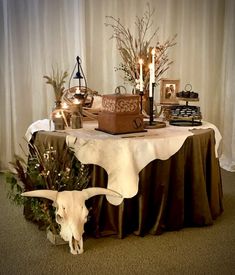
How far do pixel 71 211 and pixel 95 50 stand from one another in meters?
2.31

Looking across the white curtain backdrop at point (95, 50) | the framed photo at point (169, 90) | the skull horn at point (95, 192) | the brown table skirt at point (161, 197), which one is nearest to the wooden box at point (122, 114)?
the brown table skirt at point (161, 197)

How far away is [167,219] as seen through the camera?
252 centimetres

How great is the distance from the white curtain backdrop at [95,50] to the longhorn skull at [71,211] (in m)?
1.94

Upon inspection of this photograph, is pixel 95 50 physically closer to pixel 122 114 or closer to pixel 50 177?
pixel 122 114

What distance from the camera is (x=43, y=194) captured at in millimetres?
2191

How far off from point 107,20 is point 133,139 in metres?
2.10

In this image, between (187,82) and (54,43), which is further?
(187,82)

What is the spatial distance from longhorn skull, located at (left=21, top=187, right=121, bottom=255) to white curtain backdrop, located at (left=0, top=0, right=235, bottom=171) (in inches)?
76.2

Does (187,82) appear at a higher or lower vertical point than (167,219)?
higher

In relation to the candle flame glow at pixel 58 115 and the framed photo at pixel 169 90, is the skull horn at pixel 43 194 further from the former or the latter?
the framed photo at pixel 169 90

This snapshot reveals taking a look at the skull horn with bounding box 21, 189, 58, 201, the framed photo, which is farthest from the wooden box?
the framed photo

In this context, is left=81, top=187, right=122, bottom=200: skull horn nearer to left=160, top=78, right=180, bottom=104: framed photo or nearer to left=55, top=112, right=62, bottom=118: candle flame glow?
left=55, top=112, right=62, bottom=118: candle flame glow

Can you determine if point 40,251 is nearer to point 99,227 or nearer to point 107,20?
point 99,227

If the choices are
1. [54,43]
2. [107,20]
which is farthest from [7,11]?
[107,20]
